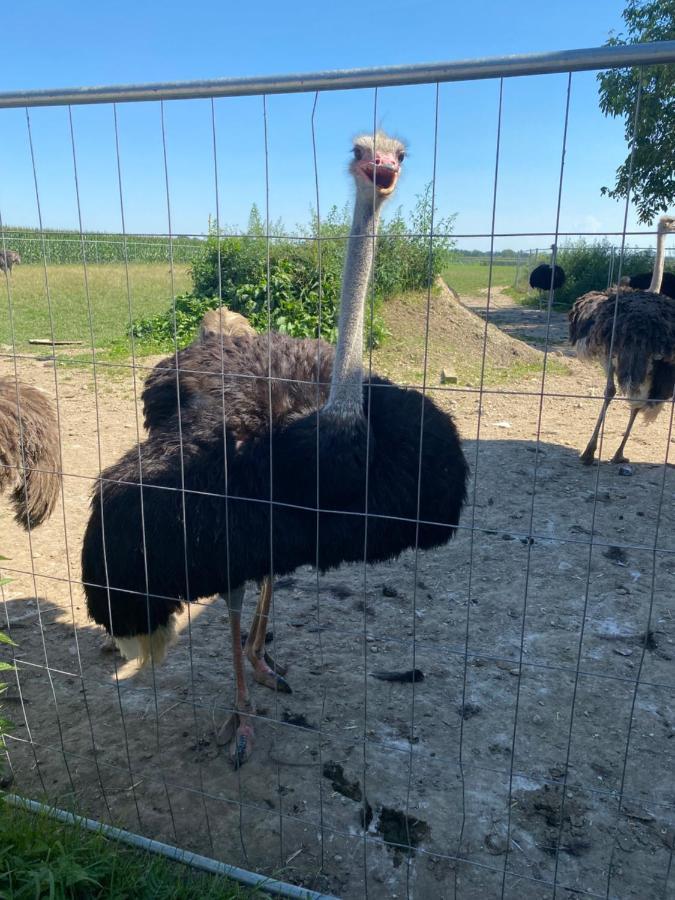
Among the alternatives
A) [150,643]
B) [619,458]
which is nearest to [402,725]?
[150,643]

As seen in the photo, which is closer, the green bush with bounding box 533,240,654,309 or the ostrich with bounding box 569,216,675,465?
the ostrich with bounding box 569,216,675,465

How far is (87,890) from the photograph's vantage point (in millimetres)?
2057

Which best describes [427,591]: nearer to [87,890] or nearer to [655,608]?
[655,608]

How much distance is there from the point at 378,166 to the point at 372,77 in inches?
33.3

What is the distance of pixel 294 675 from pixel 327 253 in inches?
254

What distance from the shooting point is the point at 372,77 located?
6.01 ft

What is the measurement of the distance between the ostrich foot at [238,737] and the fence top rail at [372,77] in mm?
2062

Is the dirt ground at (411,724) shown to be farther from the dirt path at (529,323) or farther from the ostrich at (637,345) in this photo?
the dirt path at (529,323)

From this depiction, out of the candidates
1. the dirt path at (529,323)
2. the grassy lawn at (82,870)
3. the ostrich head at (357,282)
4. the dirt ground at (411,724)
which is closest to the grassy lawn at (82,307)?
the dirt path at (529,323)

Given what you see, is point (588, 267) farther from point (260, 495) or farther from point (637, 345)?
point (260, 495)

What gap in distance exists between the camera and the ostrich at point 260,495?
2561 millimetres

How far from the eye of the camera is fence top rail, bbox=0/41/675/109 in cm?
162

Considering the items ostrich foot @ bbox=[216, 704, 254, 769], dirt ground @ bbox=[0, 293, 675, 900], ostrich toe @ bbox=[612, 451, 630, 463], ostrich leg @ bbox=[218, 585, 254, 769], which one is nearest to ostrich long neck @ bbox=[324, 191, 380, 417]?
dirt ground @ bbox=[0, 293, 675, 900]

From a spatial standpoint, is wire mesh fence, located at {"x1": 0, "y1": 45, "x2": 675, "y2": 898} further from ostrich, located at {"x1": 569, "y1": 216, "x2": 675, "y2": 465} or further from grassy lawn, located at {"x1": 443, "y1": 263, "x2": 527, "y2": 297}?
ostrich, located at {"x1": 569, "y1": 216, "x2": 675, "y2": 465}
